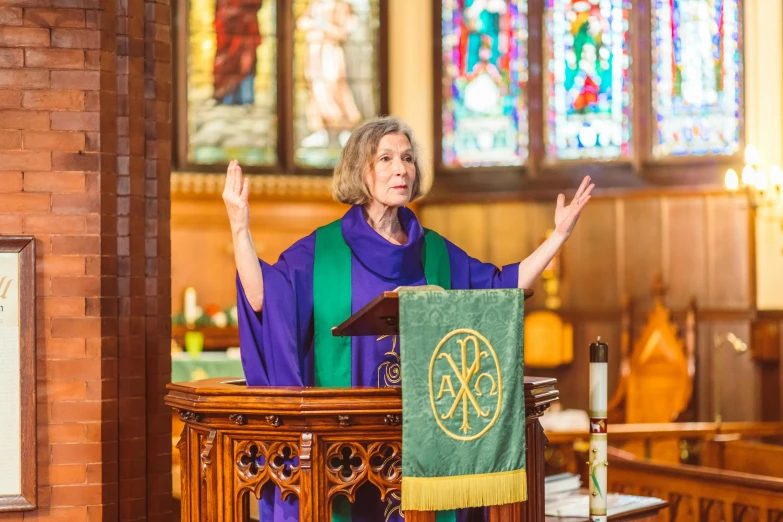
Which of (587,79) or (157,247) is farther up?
(587,79)

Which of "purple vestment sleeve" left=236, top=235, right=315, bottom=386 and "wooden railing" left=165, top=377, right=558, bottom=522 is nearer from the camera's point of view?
"wooden railing" left=165, top=377, right=558, bottom=522

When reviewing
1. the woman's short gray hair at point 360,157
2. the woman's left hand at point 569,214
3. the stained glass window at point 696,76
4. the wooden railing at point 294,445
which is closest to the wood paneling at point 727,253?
the stained glass window at point 696,76

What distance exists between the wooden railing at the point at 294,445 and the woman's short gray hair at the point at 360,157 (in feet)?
2.55

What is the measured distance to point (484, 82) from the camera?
10.2m

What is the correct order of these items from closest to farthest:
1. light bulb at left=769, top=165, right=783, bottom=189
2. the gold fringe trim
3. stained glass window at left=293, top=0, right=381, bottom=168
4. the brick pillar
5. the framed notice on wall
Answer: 1. the gold fringe trim
2. the framed notice on wall
3. the brick pillar
4. light bulb at left=769, top=165, right=783, bottom=189
5. stained glass window at left=293, top=0, right=381, bottom=168

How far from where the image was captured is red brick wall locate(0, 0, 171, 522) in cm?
382

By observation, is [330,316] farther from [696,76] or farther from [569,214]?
[696,76]

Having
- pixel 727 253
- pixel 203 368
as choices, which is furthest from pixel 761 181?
pixel 203 368

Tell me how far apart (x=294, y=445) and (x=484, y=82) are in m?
7.97

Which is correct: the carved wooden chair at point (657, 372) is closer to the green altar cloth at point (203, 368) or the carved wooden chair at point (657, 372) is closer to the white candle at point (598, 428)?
the green altar cloth at point (203, 368)

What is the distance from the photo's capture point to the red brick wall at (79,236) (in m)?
3.82

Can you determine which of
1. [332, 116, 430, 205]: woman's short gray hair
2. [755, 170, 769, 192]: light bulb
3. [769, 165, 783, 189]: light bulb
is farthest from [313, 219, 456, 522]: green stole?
[769, 165, 783, 189]: light bulb

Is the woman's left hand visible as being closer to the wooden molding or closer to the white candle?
the white candle

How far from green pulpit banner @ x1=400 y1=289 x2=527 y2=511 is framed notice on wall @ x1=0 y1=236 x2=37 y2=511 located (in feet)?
5.83
